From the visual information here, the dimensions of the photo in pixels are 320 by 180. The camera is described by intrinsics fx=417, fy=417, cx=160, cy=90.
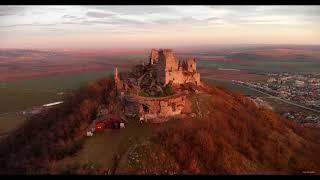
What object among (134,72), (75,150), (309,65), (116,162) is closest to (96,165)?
(116,162)

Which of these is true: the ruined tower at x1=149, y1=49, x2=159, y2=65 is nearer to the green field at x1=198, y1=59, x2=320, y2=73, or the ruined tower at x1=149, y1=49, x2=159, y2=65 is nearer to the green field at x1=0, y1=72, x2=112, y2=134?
the green field at x1=0, y1=72, x2=112, y2=134

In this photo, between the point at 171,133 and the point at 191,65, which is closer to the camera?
the point at 171,133

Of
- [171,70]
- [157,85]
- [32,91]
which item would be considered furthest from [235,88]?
[157,85]

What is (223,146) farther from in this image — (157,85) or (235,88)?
(235,88)

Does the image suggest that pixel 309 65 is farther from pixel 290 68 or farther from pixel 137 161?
pixel 137 161

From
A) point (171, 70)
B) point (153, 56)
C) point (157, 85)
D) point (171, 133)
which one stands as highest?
point (153, 56)

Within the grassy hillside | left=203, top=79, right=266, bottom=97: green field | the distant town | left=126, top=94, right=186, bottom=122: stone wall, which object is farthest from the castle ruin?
left=203, top=79, right=266, bottom=97: green field
